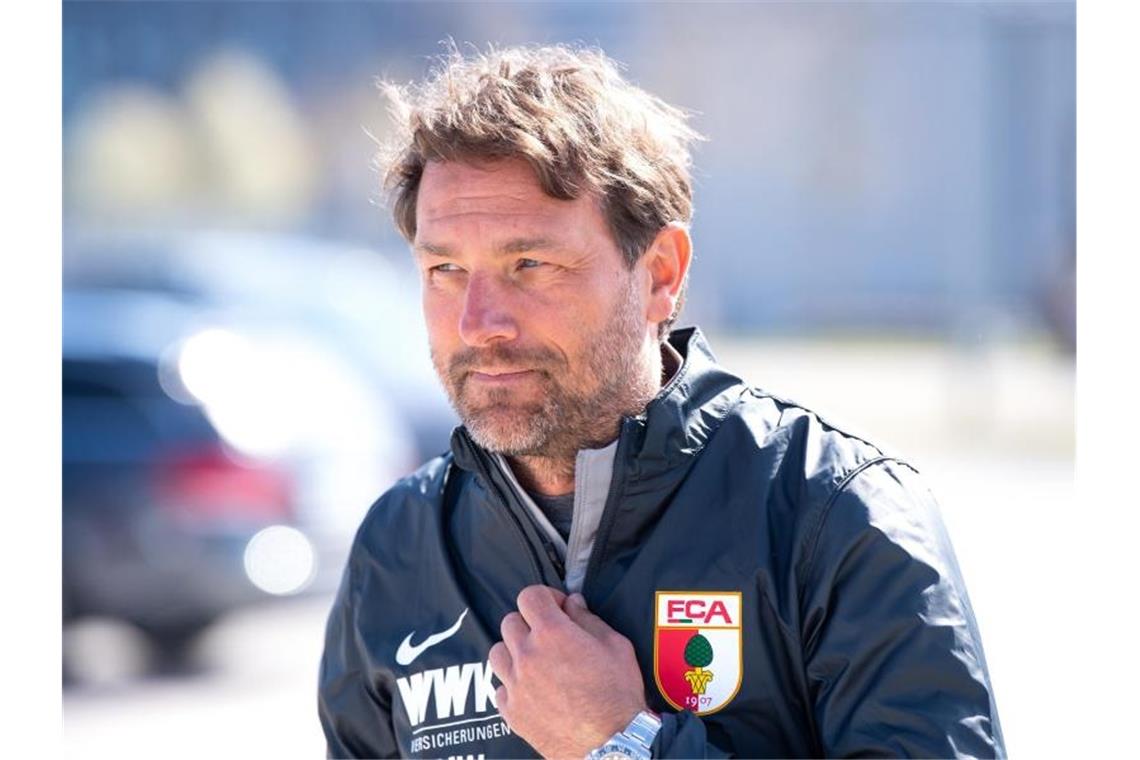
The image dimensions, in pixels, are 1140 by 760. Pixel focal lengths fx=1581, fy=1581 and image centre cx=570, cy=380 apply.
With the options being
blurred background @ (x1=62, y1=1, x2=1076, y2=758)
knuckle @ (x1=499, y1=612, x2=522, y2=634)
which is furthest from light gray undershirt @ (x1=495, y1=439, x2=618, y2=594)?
blurred background @ (x1=62, y1=1, x2=1076, y2=758)

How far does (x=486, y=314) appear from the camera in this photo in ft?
8.02

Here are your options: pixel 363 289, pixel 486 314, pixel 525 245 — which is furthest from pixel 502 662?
pixel 363 289

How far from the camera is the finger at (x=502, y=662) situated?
2326 millimetres

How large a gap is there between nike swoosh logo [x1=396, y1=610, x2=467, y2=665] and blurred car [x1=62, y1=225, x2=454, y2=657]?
196 inches

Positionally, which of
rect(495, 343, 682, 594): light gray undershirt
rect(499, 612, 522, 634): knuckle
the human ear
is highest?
the human ear

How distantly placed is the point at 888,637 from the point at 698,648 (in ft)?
0.97

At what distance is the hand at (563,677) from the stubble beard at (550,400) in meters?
0.26

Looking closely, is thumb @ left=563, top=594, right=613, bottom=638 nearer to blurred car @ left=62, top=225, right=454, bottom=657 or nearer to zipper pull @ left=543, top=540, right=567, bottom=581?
zipper pull @ left=543, top=540, right=567, bottom=581

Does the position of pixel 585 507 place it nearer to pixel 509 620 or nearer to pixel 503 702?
pixel 509 620

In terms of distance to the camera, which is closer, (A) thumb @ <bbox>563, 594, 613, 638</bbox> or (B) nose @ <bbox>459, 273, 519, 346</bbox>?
(A) thumb @ <bbox>563, 594, 613, 638</bbox>

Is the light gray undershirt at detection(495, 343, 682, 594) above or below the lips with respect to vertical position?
below

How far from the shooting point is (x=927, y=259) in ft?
81.7

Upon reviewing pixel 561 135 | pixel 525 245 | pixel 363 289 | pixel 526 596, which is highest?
pixel 363 289

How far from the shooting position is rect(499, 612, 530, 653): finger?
2.34 m
